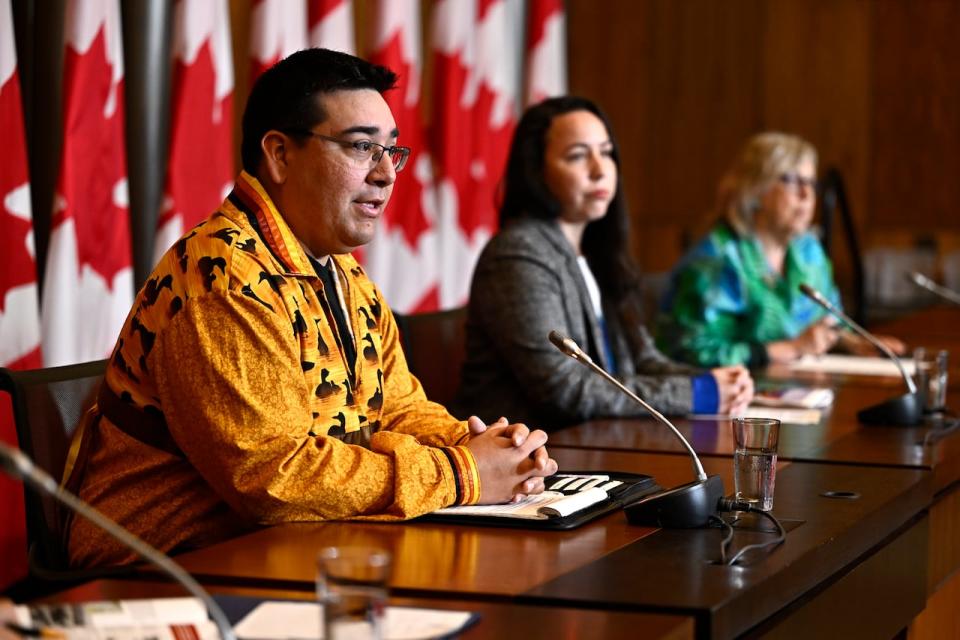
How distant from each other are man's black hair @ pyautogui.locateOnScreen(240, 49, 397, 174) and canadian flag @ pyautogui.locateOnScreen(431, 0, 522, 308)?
2.75 metres

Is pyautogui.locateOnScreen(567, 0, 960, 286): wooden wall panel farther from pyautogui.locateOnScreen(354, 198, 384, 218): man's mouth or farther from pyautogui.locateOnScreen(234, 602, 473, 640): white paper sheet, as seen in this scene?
pyautogui.locateOnScreen(234, 602, 473, 640): white paper sheet

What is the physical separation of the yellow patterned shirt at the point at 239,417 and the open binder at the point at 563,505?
0.04 meters

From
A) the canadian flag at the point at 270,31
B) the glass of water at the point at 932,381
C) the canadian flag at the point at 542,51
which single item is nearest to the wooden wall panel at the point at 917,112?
the canadian flag at the point at 542,51

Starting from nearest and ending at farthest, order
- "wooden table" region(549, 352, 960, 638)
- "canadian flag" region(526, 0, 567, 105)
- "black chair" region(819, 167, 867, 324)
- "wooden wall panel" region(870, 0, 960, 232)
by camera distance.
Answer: "wooden table" region(549, 352, 960, 638) → "canadian flag" region(526, 0, 567, 105) → "black chair" region(819, 167, 867, 324) → "wooden wall panel" region(870, 0, 960, 232)

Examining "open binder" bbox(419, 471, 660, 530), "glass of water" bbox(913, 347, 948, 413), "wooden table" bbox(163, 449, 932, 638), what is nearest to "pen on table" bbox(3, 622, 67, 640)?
"wooden table" bbox(163, 449, 932, 638)

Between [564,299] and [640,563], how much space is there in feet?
4.91

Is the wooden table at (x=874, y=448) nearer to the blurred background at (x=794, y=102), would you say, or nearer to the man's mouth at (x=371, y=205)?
the man's mouth at (x=371, y=205)

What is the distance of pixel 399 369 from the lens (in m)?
2.41

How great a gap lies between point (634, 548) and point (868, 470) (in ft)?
2.49

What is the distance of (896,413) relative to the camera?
2859mm

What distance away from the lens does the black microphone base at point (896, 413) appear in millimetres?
2859

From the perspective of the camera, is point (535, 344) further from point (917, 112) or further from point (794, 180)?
point (917, 112)

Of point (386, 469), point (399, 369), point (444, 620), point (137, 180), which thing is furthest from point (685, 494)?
point (137, 180)

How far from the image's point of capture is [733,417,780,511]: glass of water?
1.98 metres
